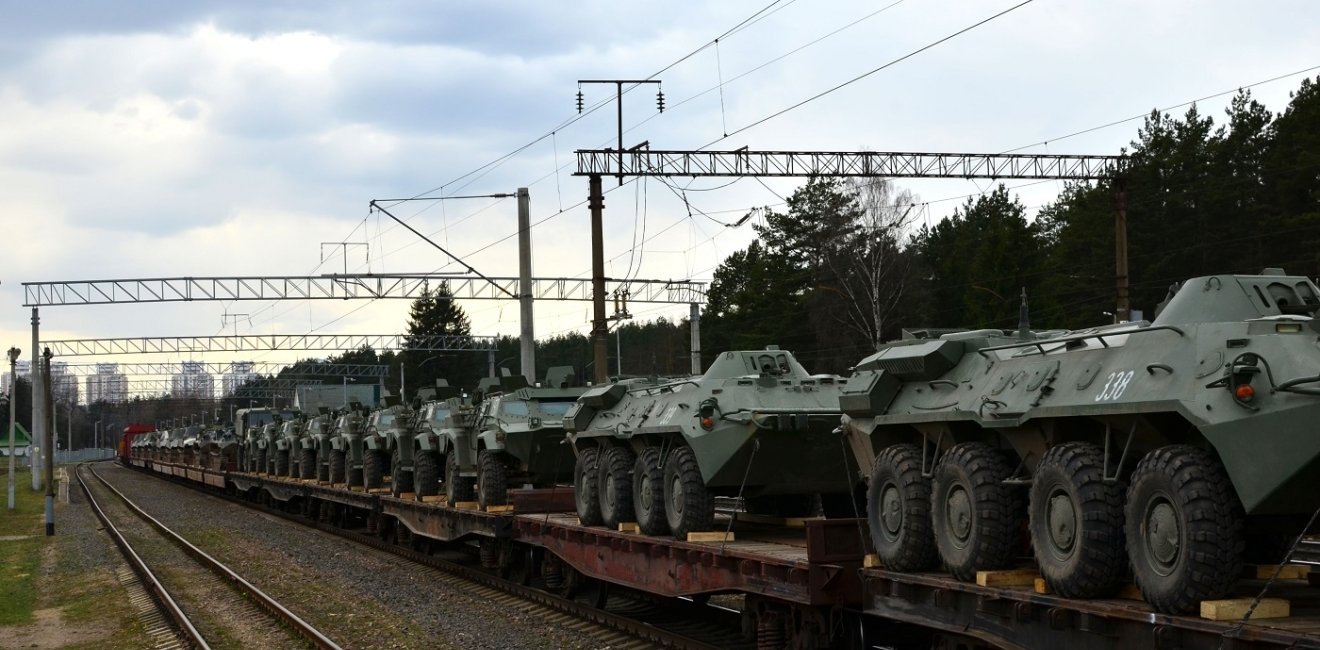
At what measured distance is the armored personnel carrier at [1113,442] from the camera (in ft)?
→ 24.6

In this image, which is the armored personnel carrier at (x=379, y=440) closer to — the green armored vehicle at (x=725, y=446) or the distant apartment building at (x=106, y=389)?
the green armored vehicle at (x=725, y=446)

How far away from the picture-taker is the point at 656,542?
47.0ft

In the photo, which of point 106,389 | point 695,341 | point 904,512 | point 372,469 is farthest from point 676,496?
point 106,389

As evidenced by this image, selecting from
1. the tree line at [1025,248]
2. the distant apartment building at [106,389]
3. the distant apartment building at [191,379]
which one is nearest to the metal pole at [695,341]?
the tree line at [1025,248]

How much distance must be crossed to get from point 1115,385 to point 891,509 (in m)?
2.75

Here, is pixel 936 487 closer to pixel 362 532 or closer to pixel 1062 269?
pixel 362 532

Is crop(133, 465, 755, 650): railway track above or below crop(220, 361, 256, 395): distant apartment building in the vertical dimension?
below

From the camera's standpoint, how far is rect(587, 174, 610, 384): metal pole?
2823 cm

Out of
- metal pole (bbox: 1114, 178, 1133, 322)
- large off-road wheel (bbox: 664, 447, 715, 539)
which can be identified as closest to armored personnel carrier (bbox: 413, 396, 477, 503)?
large off-road wheel (bbox: 664, 447, 715, 539)

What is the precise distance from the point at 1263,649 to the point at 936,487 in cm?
354

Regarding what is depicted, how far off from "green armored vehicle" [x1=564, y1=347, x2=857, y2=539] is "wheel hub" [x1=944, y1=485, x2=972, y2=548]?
107 inches

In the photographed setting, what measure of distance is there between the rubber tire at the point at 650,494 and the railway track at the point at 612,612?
1.01m

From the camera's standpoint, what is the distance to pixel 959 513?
10.0m

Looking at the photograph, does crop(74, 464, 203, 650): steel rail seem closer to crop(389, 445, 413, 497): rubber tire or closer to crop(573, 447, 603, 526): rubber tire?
crop(573, 447, 603, 526): rubber tire
